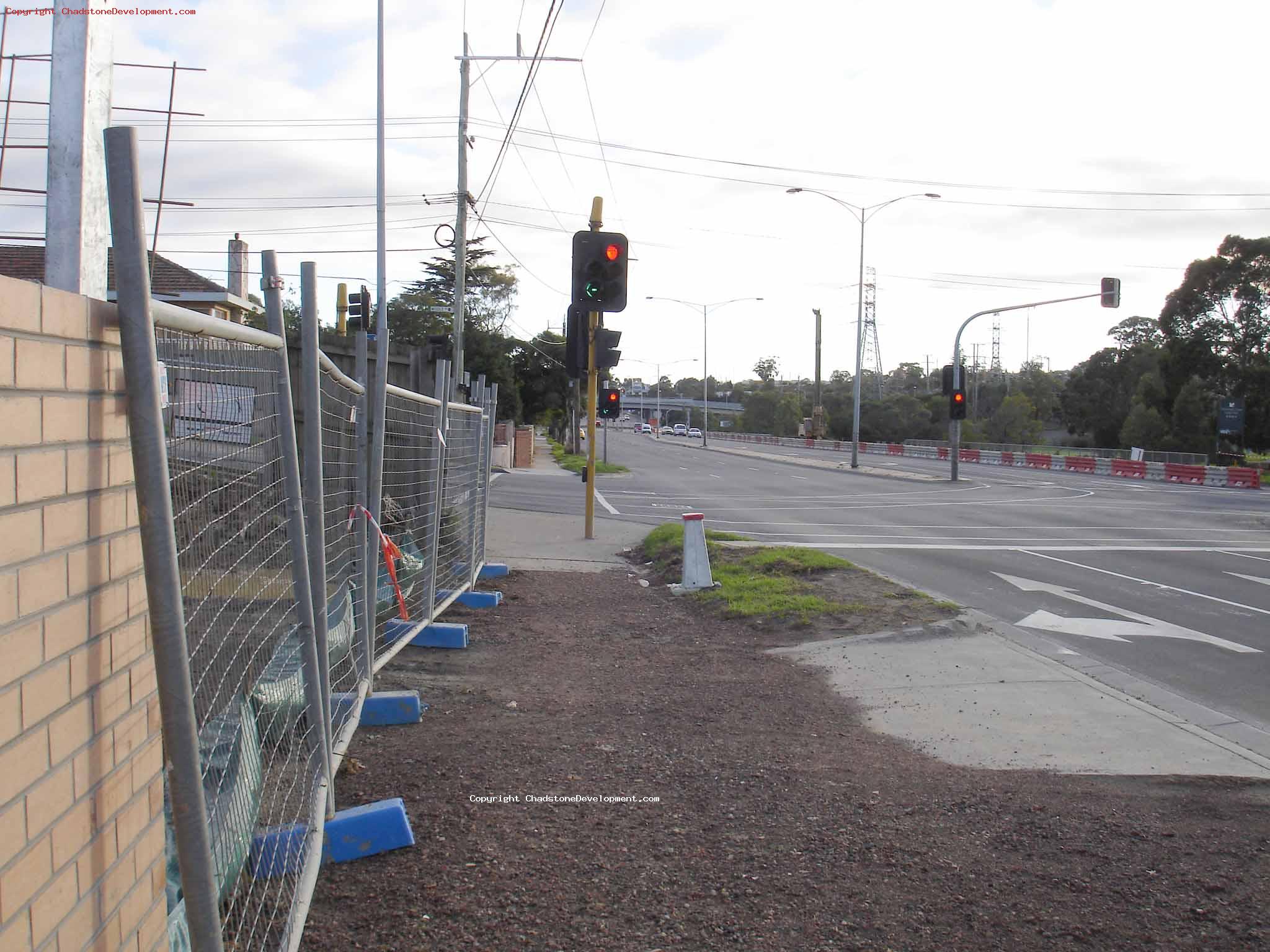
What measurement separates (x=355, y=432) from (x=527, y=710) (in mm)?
1918

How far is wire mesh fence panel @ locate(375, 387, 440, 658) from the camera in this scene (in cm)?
686

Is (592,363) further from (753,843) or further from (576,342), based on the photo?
(753,843)

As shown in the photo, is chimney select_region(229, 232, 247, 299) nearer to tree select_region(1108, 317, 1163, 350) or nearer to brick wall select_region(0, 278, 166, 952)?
brick wall select_region(0, 278, 166, 952)

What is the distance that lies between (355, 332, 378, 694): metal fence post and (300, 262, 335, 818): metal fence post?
1631 millimetres

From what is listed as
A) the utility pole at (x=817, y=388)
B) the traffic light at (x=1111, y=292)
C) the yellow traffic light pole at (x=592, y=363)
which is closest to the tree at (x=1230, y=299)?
the utility pole at (x=817, y=388)

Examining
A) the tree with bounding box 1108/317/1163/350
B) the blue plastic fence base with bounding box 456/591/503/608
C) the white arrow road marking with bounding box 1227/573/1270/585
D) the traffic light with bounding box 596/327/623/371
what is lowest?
the white arrow road marking with bounding box 1227/573/1270/585

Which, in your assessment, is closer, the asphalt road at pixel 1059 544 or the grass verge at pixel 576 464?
the asphalt road at pixel 1059 544

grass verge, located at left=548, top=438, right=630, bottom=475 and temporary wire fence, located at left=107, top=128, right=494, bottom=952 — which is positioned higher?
temporary wire fence, located at left=107, top=128, right=494, bottom=952

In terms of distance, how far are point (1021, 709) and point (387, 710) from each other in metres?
3.82

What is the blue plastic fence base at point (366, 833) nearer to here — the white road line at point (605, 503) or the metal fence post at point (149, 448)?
the metal fence post at point (149, 448)

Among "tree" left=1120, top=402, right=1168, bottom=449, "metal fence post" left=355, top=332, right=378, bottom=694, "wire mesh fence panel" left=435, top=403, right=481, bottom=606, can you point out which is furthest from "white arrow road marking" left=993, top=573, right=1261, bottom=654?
"tree" left=1120, top=402, right=1168, bottom=449

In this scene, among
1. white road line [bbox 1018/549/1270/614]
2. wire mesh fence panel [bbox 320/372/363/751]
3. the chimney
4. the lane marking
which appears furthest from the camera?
the chimney

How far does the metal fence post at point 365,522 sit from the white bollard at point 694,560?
5.72 metres

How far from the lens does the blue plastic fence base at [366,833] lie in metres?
4.12
